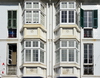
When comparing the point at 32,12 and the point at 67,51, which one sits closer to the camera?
the point at 67,51

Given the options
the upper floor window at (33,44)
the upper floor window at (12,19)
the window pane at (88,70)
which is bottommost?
the window pane at (88,70)

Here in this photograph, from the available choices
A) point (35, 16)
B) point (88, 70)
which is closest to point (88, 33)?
point (88, 70)

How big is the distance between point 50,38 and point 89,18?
3256 millimetres

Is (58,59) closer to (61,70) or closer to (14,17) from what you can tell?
(61,70)

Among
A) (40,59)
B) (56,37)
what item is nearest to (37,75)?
(40,59)

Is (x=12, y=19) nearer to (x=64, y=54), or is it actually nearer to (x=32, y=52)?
(x=32, y=52)

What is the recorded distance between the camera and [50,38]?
91.1 feet

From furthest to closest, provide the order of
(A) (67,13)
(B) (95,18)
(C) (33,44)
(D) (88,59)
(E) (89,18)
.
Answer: (E) (89,18) → (B) (95,18) → (D) (88,59) → (A) (67,13) → (C) (33,44)

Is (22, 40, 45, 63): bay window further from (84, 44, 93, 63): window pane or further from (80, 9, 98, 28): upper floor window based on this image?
(80, 9, 98, 28): upper floor window

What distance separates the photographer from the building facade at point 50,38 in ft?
87.8

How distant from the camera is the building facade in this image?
26.8m

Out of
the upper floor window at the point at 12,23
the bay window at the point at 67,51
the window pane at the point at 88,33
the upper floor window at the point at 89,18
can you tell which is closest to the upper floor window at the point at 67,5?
the upper floor window at the point at 89,18

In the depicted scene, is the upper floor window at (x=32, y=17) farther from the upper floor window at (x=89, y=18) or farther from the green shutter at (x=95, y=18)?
the green shutter at (x=95, y=18)

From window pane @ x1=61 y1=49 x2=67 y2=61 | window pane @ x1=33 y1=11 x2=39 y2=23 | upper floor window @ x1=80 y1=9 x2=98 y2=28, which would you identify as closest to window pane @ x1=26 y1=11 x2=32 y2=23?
window pane @ x1=33 y1=11 x2=39 y2=23
